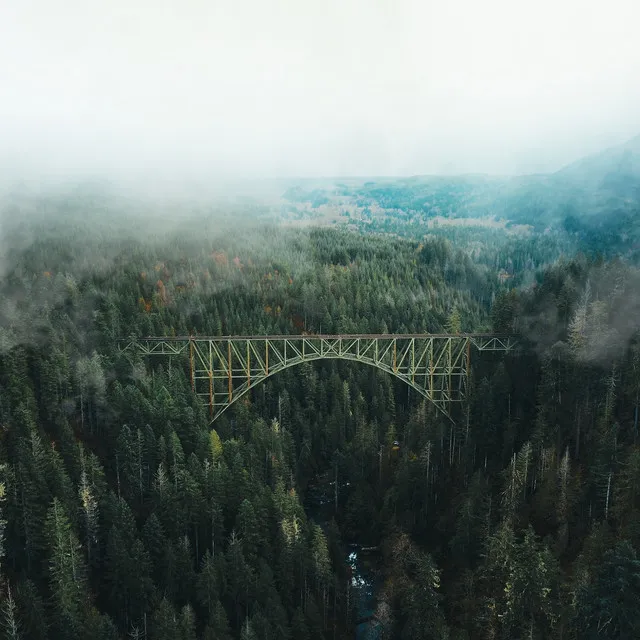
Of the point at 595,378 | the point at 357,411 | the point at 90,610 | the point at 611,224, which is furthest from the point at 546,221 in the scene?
the point at 90,610

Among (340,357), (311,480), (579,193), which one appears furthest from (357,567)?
(579,193)

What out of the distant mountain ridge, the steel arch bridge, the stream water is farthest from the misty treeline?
the distant mountain ridge

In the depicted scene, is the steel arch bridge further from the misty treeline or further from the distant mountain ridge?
the distant mountain ridge

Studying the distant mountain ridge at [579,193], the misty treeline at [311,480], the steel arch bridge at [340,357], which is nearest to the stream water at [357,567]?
the misty treeline at [311,480]

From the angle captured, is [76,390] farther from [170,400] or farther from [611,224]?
[611,224]

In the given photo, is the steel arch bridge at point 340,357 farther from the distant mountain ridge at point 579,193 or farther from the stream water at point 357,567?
the distant mountain ridge at point 579,193

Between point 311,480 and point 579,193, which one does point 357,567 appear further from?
point 579,193
